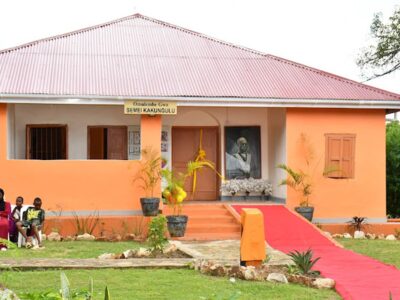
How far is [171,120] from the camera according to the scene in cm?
1809

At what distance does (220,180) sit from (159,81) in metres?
3.11

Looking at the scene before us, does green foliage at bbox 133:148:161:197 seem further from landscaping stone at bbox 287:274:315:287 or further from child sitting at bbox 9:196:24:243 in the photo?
landscaping stone at bbox 287:274:315:287

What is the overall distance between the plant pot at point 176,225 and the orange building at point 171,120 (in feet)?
4.86

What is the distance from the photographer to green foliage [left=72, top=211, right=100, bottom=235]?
15.3 metres

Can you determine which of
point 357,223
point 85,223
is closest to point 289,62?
point 357,223

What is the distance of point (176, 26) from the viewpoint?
67.2 feet

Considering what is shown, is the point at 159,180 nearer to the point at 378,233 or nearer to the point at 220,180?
the point at 220,180

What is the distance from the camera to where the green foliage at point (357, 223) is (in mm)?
16364

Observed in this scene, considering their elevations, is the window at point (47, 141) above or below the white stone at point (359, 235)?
above

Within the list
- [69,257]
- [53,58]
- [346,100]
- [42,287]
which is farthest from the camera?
[53,58]

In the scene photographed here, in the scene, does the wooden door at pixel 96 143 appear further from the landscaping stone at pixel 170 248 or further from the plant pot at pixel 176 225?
the landscaping stone at pixel 170 248

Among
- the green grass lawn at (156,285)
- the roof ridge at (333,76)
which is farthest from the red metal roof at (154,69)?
the green grass lawn at (156,285)

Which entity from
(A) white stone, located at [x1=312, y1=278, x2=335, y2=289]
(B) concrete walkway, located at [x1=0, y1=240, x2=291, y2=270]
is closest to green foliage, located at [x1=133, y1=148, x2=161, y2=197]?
(B) concrete walkway, located at [x1=0, y1=240, x2=291, y2=270]

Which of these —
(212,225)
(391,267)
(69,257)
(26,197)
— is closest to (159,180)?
(212,225)
